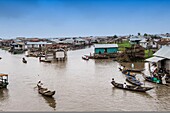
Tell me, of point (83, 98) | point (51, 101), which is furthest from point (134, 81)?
point (51, 101)

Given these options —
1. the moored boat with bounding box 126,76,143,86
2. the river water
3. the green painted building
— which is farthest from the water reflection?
the green painted building

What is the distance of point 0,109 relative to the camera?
1009 cm

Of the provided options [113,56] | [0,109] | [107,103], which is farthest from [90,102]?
[113,56]

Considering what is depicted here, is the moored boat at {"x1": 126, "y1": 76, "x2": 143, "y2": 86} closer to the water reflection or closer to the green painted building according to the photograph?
the water reflection

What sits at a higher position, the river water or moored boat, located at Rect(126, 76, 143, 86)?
moored boat, located at Rect(126, 76, 143, 86)

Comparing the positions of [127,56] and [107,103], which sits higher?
[127,56]

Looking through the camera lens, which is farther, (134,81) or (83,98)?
(134,81)

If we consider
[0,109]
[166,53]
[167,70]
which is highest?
[166,53]

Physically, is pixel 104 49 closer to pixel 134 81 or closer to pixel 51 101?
pixel 134 81

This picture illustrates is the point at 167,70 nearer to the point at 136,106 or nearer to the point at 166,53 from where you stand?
the point at 166,53

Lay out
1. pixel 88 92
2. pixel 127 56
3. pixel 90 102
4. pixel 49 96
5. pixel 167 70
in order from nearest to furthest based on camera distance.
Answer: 1. pixel 90 102
2. pixel 49 96
3. pixel 88 92
4. pixel 167 70
5. pixel 127 56

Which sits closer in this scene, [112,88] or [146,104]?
[146,104]

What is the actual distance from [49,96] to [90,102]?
216 centimetres

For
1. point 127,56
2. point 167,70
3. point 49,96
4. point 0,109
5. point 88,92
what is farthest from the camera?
point 127,56
